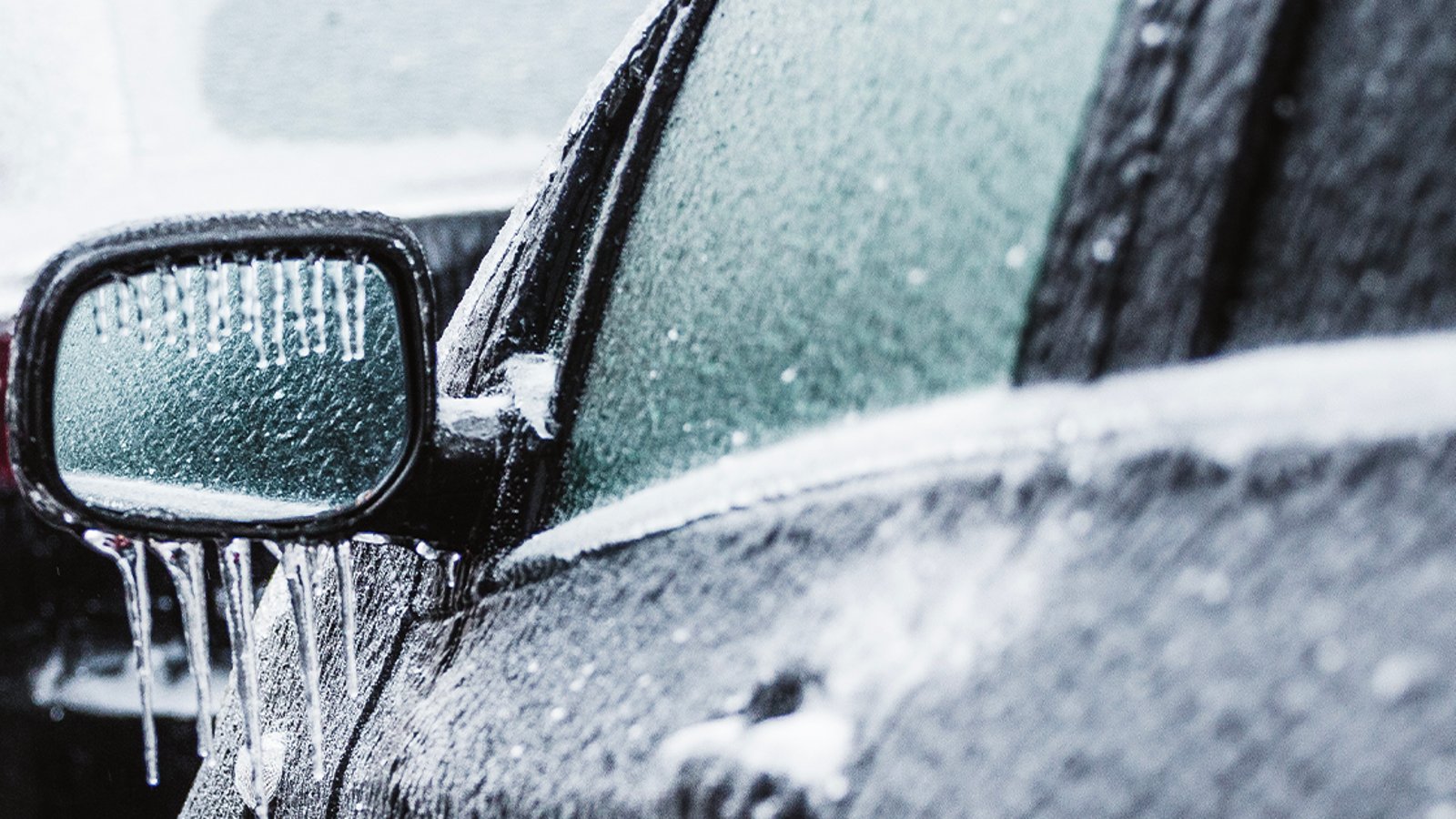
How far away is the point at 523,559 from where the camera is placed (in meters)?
1.35

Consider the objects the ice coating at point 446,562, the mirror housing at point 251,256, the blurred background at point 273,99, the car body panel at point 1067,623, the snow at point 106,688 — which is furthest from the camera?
the blurred background at point 273,99

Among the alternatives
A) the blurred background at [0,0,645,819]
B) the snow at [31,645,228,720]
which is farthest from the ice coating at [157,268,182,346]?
the blurred background at [0,0,645,819]

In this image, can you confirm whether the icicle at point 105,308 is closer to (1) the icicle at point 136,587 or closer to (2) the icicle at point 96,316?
(2) the icicle at point 96,316

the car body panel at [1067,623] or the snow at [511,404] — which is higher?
the car body panel at [1067,623]

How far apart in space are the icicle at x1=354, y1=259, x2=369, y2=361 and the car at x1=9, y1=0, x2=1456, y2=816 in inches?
1.1

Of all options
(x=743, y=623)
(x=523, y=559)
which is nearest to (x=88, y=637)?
(x=523, y=559)

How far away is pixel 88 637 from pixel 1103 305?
17.1ft

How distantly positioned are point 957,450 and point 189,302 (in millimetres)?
814

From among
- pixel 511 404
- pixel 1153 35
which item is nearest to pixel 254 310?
pixel 511 404

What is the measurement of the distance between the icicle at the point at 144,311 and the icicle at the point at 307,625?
268 mm

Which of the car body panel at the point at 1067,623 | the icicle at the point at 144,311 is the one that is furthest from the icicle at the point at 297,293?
the car body panel at the point at 1067,623

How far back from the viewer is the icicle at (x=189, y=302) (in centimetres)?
135

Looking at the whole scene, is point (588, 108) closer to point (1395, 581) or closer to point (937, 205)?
point (937, 205)

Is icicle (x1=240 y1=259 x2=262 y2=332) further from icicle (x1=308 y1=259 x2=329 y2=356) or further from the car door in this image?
the car door
